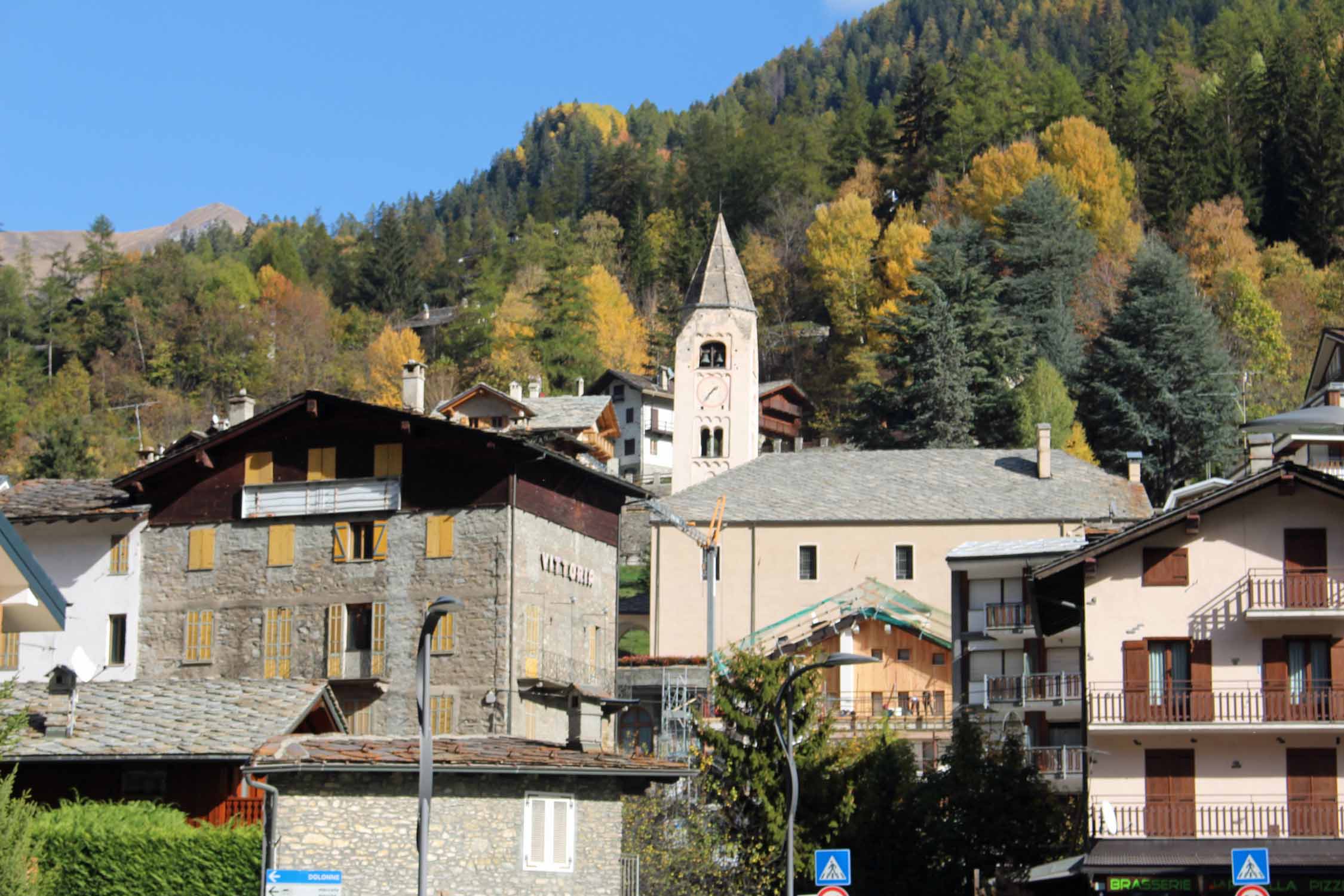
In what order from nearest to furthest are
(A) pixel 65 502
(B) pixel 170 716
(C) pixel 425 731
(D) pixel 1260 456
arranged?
1. (C) pixel 425 731
2. (B) pixel 170 716
3. (D) pixel 1260 456
4. (A) pixel 65 502

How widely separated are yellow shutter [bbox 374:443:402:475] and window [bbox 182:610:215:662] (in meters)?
5.95

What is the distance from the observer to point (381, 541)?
51.1 metres

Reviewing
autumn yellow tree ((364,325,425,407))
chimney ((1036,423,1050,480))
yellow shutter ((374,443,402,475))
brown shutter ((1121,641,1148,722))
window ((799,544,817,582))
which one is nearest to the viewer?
brown shutter ((1121,641,1148,722))

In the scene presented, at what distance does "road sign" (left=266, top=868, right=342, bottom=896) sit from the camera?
78.6 ft

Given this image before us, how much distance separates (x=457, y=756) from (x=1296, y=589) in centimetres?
1788

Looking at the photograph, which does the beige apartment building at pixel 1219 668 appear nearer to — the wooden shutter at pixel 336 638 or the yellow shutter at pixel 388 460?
the yellow shutter at pixel 388 460

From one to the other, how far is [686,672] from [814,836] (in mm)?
22832

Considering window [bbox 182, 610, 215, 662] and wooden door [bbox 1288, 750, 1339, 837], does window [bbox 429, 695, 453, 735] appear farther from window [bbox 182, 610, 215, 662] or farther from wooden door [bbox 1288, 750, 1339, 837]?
wooden door [bbox 1288, 750, 1339, 837]

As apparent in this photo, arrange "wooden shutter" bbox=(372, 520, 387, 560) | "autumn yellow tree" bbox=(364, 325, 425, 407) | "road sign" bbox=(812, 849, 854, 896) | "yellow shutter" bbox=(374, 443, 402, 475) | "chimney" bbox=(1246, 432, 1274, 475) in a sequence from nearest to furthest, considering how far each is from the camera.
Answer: "road sign" bbox=(812, 849, 854, 896)
"chimney" bbox=(1246, 432, 1274, 475)
"wooden shutter" bbox=(372, 520, 387, 560)
"yellow shutter" bbox=(374, 443, 402, 475)
"autumn yellow tree" bbox=(364, 325, 425, 407)

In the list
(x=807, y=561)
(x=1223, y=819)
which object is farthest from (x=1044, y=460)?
(x=1223, y=819)

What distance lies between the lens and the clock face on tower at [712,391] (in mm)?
85375

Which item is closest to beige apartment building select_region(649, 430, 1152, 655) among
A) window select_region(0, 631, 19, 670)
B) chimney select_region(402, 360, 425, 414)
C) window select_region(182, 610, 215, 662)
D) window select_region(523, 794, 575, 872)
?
chimney select_region(402, 360, 425, 414)

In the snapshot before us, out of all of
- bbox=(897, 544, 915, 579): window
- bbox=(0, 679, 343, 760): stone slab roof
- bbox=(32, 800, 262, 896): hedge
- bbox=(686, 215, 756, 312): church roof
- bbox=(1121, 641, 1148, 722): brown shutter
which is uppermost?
bbox=(686, 215, 756, 312): church roof

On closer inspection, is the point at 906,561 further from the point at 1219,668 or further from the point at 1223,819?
the point at 1223,819
